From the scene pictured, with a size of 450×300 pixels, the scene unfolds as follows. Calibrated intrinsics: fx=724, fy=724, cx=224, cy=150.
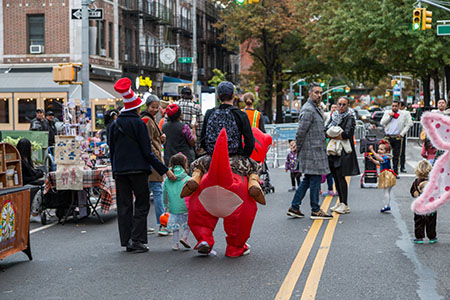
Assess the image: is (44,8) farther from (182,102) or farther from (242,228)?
(242,228)

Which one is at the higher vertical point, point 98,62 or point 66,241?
point 98,62

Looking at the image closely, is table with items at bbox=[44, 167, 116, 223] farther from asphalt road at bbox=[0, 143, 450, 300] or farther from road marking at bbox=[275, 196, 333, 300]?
road marking at bbox=[275, 196, 333, 300]

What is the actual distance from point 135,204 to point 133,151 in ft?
2.12

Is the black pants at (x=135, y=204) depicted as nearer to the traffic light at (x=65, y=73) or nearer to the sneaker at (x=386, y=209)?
the sneaker at (x=386, y=209)

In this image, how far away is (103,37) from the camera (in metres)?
39.2

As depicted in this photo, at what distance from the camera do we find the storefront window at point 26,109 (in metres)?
35.1

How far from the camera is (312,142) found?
10.9 metres

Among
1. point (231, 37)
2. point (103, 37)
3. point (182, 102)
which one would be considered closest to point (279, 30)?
point (231, 37)

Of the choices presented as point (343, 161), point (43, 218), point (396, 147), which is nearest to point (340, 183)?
point (343, 161)

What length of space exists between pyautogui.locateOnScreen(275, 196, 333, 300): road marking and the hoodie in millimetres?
1505

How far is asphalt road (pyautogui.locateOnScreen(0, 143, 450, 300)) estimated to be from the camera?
6664 mm

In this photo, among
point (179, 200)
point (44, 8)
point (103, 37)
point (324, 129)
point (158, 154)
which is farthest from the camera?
point (103, 37)

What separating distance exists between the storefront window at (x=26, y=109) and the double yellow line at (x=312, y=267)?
26.7 m

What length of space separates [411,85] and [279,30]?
203 ft
